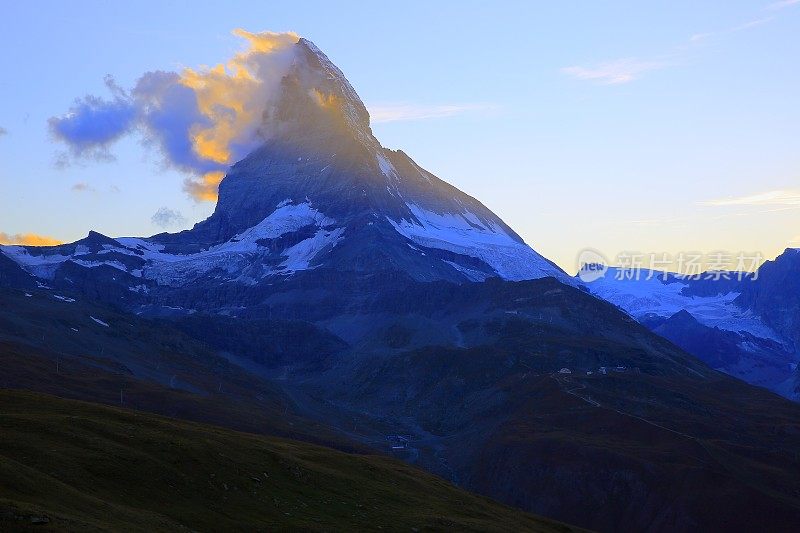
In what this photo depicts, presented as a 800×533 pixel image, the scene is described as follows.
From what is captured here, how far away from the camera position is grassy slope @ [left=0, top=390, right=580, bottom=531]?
66.4 metres

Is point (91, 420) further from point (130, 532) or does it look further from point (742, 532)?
point (742, 532)

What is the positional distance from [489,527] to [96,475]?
40.6 m

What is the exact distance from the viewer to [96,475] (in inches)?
2970

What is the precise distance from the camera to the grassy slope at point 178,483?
66438 mm

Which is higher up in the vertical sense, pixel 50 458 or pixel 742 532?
pixel 50 458

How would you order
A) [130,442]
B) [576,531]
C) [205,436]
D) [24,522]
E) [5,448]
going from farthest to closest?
[576,531]
[205,436]
[130,442]
[5,448]
[24,522]

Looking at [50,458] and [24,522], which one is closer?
[24,522]

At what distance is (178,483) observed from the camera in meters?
80.4

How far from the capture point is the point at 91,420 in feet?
288

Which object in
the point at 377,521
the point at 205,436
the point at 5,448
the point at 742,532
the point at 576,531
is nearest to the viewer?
the point at 5,448

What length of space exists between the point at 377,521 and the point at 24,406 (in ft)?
108

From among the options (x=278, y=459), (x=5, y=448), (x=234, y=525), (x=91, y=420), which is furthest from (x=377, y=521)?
(x=5, y=448)

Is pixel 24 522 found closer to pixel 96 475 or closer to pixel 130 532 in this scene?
pixel 130 532

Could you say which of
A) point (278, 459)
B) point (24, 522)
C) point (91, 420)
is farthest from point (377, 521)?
point (24, 522)
